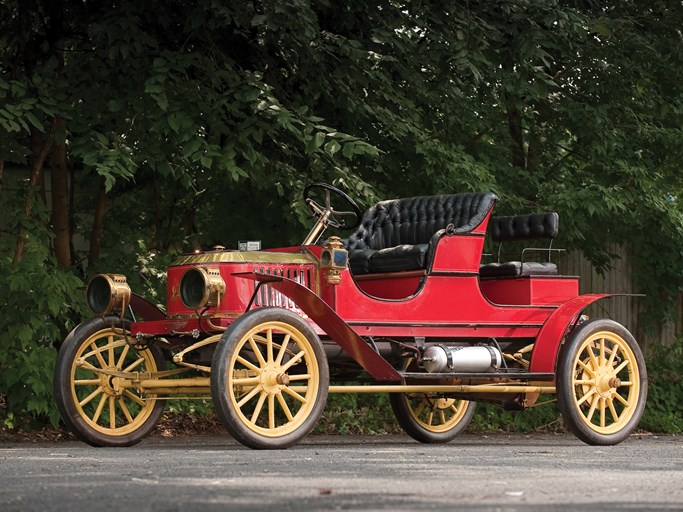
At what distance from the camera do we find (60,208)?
13.9 metres

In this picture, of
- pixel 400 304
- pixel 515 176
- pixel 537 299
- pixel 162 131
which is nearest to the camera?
pixel 400 304

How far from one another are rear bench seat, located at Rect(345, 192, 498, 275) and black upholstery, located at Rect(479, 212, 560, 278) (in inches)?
17.9

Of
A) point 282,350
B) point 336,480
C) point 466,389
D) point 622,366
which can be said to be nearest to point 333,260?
point 282,350

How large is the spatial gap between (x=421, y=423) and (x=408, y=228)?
164cm

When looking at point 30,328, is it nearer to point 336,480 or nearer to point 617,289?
point 336,480

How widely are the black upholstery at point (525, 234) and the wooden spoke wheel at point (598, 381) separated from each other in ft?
2.03

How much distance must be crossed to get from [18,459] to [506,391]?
366cm

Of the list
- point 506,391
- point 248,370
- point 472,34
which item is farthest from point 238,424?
point 472,34

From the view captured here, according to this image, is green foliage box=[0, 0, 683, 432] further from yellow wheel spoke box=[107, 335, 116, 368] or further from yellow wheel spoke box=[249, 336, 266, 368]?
yellow wheel spoke box=[249, 336, 266, 368]

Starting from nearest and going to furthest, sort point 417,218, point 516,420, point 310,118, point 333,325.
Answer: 1. point 333,325
2. point 417,218
3. point 310,118
4. point 516,420

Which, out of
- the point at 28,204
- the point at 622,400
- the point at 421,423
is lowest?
the point at 421,423

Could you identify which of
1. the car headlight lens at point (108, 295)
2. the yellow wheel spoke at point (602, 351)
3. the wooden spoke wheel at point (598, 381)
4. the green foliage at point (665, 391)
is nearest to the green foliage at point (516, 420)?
the green foliage at point (665, 391)

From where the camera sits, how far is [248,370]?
893 cm

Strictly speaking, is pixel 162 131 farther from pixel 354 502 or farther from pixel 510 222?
pixel 354 502
